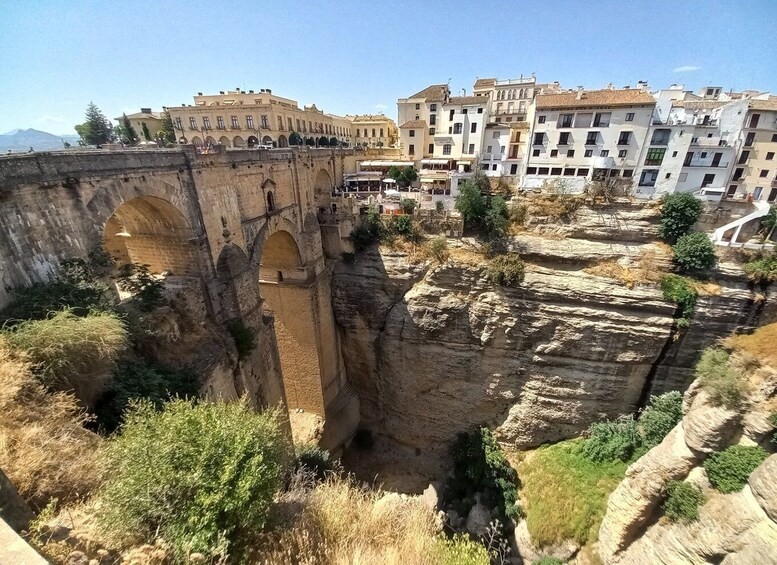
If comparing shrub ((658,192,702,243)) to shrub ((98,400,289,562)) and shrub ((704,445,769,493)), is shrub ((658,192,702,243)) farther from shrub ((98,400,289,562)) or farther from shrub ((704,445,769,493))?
shrub ((98,400,289,562))

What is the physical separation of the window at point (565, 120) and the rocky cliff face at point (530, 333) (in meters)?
8.97

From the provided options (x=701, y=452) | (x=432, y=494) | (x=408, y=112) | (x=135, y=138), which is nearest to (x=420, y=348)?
(x=432, y=494)

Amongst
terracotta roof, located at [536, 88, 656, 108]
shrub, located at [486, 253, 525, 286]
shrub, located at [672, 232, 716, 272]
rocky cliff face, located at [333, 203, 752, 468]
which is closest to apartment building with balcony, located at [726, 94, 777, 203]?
terracotta roof, located at [536, 88, 656, 108]

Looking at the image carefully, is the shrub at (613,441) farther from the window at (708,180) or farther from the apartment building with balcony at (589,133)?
the window at (708,180)

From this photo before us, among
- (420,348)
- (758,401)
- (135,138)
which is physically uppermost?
(135,138)

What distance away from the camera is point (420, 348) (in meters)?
17.5

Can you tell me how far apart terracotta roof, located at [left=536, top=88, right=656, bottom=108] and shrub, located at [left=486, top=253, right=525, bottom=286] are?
42.8 ft

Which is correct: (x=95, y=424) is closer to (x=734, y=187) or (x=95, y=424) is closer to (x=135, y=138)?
(x=734, y=187)

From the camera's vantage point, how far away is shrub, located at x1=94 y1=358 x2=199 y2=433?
19.5 feet

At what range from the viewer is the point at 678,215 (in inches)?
606

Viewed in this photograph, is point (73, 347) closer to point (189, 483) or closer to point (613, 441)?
point (189, 483)

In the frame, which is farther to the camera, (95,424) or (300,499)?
(300,499)

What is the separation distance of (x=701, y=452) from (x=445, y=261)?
1129 cm

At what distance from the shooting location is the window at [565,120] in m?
22.0
